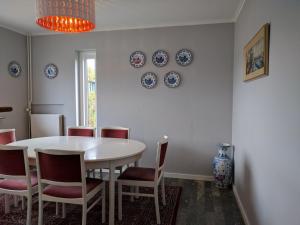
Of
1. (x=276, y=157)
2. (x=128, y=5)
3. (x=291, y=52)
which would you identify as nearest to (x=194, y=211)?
(x=276, y=157)

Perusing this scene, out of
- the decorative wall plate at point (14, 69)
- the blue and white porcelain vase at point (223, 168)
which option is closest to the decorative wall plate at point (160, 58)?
the blue and white porcelain vase at point (223, 168)

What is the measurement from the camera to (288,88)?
1360 mm

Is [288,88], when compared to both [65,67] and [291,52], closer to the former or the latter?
[291,52]

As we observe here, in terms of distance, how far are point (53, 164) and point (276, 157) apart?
1.71 meters

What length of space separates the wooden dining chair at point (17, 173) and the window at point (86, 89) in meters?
1.92

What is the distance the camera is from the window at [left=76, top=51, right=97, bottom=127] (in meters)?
4.04

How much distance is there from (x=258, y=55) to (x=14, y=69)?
3718 millimetres

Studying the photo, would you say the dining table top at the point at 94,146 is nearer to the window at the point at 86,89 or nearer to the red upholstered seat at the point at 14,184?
the red upholstered seat at the point at 14,184

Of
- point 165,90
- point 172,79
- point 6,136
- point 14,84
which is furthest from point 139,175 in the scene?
point 14,84

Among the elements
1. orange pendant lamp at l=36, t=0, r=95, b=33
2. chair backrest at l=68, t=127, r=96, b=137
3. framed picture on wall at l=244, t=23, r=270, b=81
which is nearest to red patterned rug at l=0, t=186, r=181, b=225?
chair backrest at l=68, t=127, r=96, b=137

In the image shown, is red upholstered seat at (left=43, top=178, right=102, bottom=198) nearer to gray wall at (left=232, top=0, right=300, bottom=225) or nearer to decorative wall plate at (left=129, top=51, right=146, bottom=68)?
gray wall at (left=232, top=0, right=300, bottom=225)

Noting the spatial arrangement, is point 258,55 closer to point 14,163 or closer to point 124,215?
point 124,215

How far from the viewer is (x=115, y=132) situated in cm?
327

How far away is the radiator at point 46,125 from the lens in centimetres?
398
